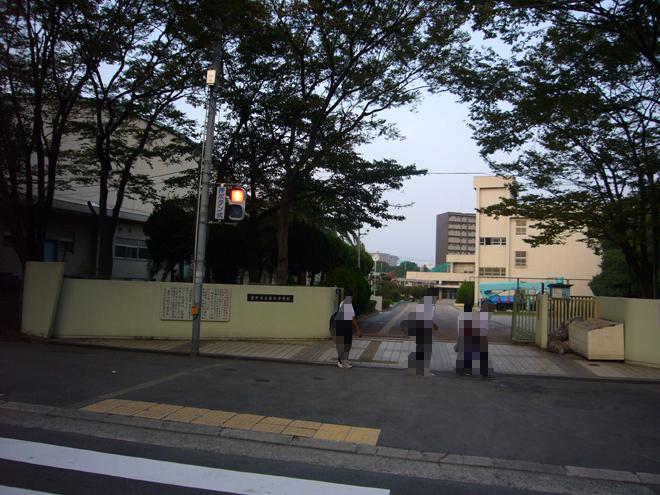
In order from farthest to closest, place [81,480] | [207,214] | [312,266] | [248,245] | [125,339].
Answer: [312,266]
[248,245]
[125,339]
[207,214]
[81,480]

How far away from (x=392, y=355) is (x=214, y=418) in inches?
278

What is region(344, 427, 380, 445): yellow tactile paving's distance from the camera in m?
5.89

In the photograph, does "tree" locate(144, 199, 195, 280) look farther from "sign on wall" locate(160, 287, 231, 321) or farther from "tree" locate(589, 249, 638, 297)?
"tree" locate(589, 249, 638, 297)

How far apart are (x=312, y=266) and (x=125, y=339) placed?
12353 mm

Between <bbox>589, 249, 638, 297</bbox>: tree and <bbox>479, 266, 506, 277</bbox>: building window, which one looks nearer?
<bbox>589, 249, 638, 297</bbox>: tree

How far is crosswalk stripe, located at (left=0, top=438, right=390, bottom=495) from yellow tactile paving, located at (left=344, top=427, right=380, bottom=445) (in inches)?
47.8

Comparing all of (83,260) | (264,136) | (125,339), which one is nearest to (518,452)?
(125,339)

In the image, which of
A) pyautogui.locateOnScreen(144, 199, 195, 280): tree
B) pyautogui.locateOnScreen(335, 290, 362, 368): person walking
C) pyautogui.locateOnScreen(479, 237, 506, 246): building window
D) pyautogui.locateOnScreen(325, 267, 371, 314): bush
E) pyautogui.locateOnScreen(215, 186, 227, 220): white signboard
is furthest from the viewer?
pyautogui.locateOnScreen(479, 237, 506, 246): building window

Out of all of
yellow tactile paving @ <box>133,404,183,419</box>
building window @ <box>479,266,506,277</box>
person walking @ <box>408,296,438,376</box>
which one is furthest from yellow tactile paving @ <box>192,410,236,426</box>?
building window @ <box>479,266,506,277</box>

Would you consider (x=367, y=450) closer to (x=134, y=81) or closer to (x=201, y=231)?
(x=201, y=231)

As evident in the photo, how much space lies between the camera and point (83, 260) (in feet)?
90.0

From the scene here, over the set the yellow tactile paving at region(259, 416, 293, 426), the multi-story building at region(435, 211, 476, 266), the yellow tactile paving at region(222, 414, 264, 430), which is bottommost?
the yellow tactile paving at region(259, 416, 293, 426)

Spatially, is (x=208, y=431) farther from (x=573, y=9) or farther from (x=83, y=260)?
(x=83, y=260)

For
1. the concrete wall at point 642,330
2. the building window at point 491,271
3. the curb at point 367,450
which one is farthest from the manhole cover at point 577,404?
the building window at point 491,271
